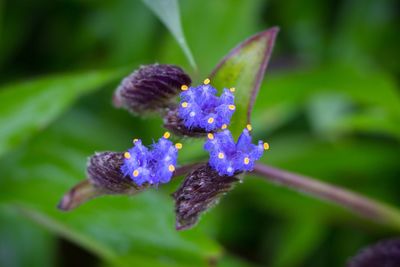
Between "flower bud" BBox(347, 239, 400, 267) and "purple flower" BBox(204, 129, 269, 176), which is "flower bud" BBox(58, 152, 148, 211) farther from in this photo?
"flower bud" BBox(347, 239, 400, 267)

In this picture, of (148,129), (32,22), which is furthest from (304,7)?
(32,22)

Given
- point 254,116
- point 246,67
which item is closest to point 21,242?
point 254,116

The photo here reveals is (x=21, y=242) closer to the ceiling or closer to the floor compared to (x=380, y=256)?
closer to the ceiling

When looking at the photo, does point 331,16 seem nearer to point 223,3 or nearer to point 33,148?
point 223,3

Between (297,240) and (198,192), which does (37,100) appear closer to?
(198,192)

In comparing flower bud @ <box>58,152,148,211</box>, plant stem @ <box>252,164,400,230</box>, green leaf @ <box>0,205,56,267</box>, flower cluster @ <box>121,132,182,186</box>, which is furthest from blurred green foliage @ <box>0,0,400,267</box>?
flower cluster @ <box>121,132,182,186</box>

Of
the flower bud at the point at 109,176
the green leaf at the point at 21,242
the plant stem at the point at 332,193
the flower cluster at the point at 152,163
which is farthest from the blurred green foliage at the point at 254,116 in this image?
the flower cluster at the point at 152,163
